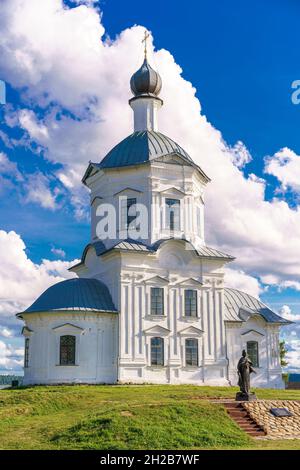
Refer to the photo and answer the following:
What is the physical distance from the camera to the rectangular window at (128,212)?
34250 mm

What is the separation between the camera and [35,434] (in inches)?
701

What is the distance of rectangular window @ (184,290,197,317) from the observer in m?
33.4

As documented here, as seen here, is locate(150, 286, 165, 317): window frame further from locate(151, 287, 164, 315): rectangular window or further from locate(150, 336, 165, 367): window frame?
locate(150, 336, 165, 367): window frame

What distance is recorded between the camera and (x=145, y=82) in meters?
38.3

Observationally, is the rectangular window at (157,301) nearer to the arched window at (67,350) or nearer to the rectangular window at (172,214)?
the rectangular window at (172,214)

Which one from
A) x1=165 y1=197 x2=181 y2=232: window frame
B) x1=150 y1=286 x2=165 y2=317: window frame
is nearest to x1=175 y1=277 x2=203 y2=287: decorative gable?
x1=150 y1=286 x2=165 y2=317: window frame

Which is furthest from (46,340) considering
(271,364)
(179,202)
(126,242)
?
(271,364)

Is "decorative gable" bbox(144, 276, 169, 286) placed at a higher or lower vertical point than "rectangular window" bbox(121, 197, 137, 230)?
lower

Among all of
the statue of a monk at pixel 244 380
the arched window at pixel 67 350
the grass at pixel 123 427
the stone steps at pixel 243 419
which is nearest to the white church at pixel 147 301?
the arched window at pixel 67 350

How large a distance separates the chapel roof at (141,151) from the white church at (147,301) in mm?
69

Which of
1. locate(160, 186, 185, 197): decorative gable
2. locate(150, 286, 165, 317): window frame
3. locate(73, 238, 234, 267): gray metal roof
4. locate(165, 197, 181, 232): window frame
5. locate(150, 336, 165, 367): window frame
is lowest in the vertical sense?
locate(150, 336, 165, 367): window frame

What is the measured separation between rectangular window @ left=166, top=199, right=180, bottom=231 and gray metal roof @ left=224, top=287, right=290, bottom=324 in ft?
18.4

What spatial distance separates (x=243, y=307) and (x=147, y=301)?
6.97m
